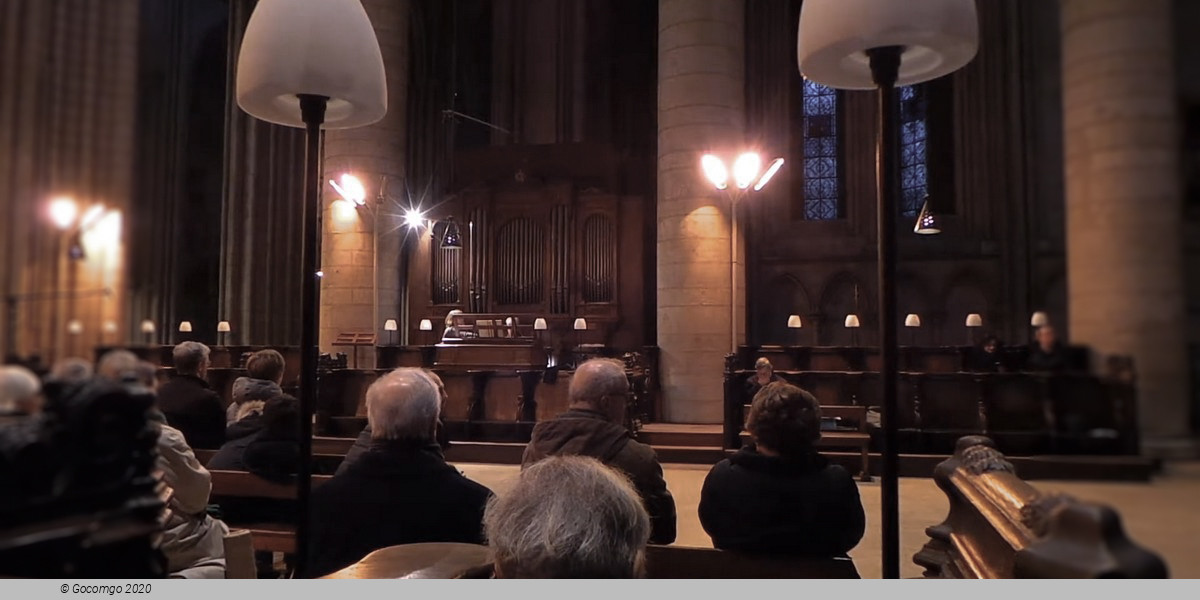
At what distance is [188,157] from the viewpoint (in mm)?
966

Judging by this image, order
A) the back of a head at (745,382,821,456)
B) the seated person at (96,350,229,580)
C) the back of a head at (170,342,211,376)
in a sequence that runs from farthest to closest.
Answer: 1. the back of a head at (745,382,821,456)
2. the seated person at (96,350,229,580)
3. the back of a head at (170,342,211,376)

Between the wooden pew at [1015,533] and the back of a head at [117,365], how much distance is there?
2.69 ft

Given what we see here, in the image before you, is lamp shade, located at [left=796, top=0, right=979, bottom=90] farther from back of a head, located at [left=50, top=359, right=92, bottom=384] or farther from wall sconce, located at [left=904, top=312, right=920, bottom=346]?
back of a head, located at [left=50, top=359, right=92, bottom=384]

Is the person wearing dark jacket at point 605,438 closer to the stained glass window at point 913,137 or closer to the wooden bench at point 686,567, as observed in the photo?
the wooden bench at point 686,567

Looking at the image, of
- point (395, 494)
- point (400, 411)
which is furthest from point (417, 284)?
point (395, 494)

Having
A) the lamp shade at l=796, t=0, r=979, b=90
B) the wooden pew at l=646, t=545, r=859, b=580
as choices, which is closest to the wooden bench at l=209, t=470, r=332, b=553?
the wooden pew at l=646, t=545, r=859, b=580

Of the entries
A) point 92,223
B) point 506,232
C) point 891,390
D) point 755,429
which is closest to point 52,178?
point 92,223

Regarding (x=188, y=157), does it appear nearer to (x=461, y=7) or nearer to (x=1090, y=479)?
(x=1090, y=479)

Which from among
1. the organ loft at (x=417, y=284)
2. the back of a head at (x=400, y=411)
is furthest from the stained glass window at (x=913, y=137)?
the back of a head at (x=400, y=411)

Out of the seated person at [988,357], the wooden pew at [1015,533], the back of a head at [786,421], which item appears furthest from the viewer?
the back of a head at [786,421]

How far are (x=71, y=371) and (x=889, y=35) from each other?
955 mm

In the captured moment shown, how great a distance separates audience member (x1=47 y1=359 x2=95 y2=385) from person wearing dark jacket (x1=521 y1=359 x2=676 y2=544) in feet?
3.74

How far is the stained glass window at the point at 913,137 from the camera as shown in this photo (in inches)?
46.3

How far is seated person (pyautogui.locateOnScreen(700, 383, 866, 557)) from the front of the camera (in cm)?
155
